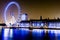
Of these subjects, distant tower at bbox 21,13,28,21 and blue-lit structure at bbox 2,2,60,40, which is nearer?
blue-lit structure at bbox 2,2,60,40

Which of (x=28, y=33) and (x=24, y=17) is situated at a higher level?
(x=24, y=17)

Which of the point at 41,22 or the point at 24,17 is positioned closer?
the point at 41,22

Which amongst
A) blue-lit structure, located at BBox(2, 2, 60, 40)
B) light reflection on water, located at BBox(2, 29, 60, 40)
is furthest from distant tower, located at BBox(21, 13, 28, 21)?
light reflection on water, located at BBox(2, 29, 60, 40)

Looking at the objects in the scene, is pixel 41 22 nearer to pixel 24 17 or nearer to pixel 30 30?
pixel 30 30

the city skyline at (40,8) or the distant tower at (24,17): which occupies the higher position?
the city skyline at (40,8)

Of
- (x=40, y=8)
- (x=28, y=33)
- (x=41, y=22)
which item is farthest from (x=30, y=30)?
(x=40, y=8)

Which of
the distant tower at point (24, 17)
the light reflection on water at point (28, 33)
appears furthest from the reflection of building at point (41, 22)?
the light reflection on water at point (28, 33)

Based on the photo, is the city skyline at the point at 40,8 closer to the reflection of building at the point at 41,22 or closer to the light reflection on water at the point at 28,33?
the reflection of building at the point at 41,22

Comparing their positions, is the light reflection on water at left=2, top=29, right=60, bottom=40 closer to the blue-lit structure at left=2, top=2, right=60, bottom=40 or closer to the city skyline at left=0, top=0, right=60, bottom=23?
the blue-lit structure at left=2, top=2, right=60, bottom=40

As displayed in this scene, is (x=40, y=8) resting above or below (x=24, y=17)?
above

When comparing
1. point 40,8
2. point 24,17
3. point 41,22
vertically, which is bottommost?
point 41,22

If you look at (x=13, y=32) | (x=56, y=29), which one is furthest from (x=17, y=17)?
(x=56, y=29)

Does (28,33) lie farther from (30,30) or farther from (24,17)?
(24,17)

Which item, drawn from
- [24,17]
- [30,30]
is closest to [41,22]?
[30,30]
